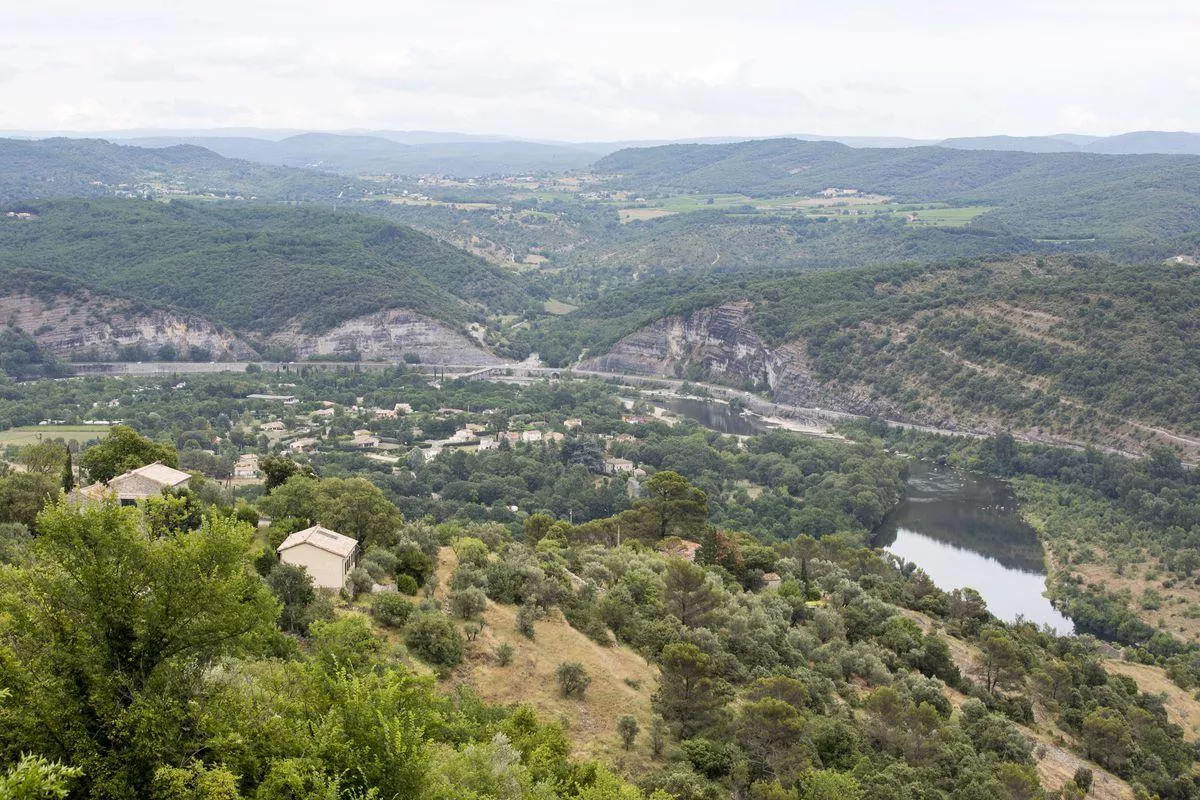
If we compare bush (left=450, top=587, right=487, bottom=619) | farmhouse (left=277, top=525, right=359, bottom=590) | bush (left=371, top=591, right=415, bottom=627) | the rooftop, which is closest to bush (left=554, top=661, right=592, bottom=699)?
bush (left=450, top=587, right=487, bottom=619)

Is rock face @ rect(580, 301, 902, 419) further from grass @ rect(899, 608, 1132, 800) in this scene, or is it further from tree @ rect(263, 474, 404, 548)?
tree @ rect(263, 474, 404, 548)

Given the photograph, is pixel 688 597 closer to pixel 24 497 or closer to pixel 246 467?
pixel 24 497

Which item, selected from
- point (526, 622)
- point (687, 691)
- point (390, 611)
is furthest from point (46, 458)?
point (687, 691)

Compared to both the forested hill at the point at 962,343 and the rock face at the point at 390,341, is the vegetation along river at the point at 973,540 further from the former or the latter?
the rock face at the point at 390,341

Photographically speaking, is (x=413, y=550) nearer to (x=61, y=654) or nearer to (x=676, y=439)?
(x=61, y=654)

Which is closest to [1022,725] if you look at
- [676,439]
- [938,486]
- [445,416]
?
[938,486]

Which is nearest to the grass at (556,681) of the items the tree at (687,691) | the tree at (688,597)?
the tree at (687,691)
